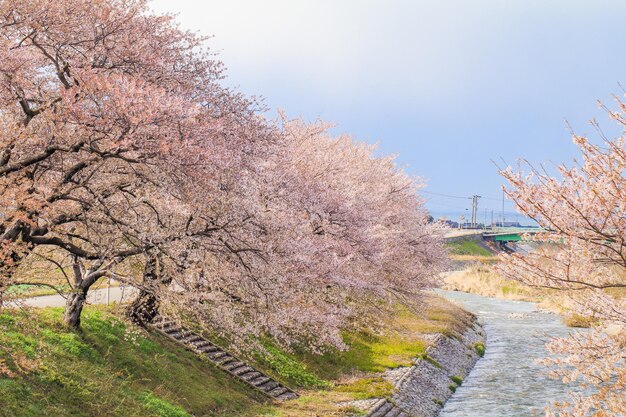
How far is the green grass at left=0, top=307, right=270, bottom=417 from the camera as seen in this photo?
16438 millimetres

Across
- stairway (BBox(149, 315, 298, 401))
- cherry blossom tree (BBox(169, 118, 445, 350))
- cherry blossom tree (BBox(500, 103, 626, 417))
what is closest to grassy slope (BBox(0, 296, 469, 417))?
stairway (BBox(149, 315, 298, 401))

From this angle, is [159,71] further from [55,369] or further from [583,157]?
[583,157]

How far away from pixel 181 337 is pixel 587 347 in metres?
19.3

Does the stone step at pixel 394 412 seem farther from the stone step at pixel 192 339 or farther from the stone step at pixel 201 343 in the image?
the stone step at pixel 192 339

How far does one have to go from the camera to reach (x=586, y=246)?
10781mm

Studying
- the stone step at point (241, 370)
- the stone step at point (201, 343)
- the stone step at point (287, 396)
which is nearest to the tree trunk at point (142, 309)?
the stone step at point (201, 343)

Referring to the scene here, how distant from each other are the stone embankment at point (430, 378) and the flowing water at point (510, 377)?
25.1 inches

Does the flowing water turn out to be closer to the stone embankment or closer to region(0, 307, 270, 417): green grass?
the stone embankment

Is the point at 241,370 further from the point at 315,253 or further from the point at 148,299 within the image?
the point at 315,253

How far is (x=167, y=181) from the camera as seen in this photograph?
16641 millimetres

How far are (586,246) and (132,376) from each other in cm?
1582

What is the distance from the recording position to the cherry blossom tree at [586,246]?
10695mm

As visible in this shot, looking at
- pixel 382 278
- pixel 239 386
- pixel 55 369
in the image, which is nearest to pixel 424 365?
pixel 382 278

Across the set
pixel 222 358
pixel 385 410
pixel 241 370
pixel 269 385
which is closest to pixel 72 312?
pixel 222 358
